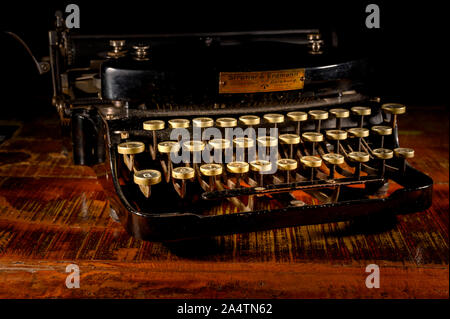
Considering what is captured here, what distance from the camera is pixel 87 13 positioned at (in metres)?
2.30

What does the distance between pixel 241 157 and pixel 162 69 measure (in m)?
0.35

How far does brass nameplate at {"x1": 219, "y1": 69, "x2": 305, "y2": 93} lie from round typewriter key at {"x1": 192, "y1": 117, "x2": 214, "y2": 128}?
89 millimetres

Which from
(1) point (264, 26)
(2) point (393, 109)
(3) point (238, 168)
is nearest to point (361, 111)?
(2) point (393, 109)

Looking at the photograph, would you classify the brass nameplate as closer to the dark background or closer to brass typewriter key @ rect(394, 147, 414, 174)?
brass typewriter key @ rect(394, 147, 414, 174)

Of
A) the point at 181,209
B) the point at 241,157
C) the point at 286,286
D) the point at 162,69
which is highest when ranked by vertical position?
the point at 162,69

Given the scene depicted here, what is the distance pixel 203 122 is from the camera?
143 cm

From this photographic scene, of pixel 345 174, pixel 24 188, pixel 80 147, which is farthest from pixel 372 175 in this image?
pixel 24 188

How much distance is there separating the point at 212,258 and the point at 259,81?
0.51 m

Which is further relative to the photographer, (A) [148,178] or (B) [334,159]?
(B) [334,159]

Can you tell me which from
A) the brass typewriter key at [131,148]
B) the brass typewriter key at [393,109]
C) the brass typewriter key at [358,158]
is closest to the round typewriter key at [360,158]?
the brass typewriter key at [358,158]

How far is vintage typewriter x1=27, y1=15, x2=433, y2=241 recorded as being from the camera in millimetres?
1357

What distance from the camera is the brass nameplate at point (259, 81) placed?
56.9 inches

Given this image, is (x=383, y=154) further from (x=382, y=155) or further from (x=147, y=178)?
(x=147, y=178)

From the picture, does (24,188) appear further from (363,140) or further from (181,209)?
(363,140)
